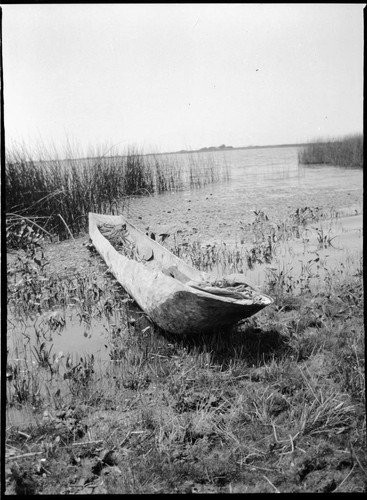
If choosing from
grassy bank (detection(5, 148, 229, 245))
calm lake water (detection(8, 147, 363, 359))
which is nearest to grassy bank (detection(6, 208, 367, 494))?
calm lake water (detection(8, 147, 363, 359))

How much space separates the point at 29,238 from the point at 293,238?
2245 mm

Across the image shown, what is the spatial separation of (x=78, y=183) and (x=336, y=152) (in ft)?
7.21

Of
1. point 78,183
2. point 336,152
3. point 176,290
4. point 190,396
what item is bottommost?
point 190,396

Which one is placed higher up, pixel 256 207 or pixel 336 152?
pixel 336 152

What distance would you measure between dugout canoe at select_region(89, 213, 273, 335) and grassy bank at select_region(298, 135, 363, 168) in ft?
3.82

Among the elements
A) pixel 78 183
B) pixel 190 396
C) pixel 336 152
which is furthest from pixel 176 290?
pixel 336 152

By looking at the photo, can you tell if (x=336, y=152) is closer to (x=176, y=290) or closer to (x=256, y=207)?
(x=256, y=207)

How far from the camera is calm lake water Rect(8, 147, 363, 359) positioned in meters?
3.57

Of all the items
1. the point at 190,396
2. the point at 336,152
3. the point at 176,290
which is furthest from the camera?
the point at 336,152

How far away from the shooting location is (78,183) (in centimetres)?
411

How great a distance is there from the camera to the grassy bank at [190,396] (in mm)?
2811

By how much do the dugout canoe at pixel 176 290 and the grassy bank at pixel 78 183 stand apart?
8.9 inches

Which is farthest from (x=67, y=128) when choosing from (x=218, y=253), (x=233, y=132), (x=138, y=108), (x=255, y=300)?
(x=255, y=300)

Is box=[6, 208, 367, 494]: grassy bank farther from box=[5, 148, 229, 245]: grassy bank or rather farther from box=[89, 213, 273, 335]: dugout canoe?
box=[5, 148, 229, 245]: grassy bank
